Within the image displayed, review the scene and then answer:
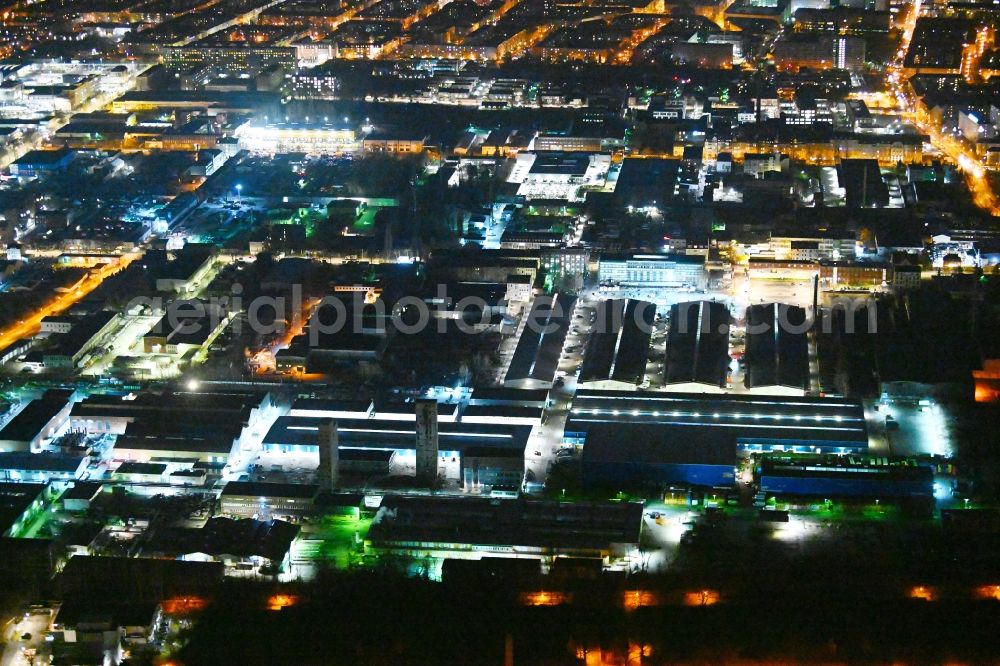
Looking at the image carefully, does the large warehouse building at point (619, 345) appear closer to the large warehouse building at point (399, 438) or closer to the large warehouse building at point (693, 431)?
the large warehouse building at point (693, 431)

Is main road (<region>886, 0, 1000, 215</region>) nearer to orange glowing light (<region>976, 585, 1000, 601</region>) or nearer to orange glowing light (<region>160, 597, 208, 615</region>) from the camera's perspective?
orange glowing light (<region>976, 585, 1000, 601</region>)

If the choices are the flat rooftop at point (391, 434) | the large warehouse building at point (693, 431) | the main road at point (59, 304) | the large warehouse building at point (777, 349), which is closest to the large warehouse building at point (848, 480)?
the large warehouse building at point (693, 431)

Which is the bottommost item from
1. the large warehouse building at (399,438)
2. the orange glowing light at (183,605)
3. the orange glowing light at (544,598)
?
the large warehouse building at (399,438)

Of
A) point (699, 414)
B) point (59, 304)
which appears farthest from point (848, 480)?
point (59, 304)

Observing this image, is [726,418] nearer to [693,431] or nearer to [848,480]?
[693,431]

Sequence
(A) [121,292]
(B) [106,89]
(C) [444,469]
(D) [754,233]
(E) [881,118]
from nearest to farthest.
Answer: (C) [444,469] → (A) [121,292] → (D) [754,233] → (E) [881,118] → (B) [106,89]

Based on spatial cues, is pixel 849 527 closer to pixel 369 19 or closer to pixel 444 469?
pixel 444 469

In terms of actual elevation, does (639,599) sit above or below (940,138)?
above

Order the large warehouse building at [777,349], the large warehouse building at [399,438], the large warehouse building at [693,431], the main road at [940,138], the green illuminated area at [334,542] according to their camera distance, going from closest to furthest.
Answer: the green illuminated area at [334,542] → the large warehouse building at [693,431] → the large warehouse building at [399,438] → the large warehouse building at [777,349] → the main road at [940,138]

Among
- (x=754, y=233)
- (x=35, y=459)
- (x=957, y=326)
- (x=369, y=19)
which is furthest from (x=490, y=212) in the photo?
(x=369, y=19)
